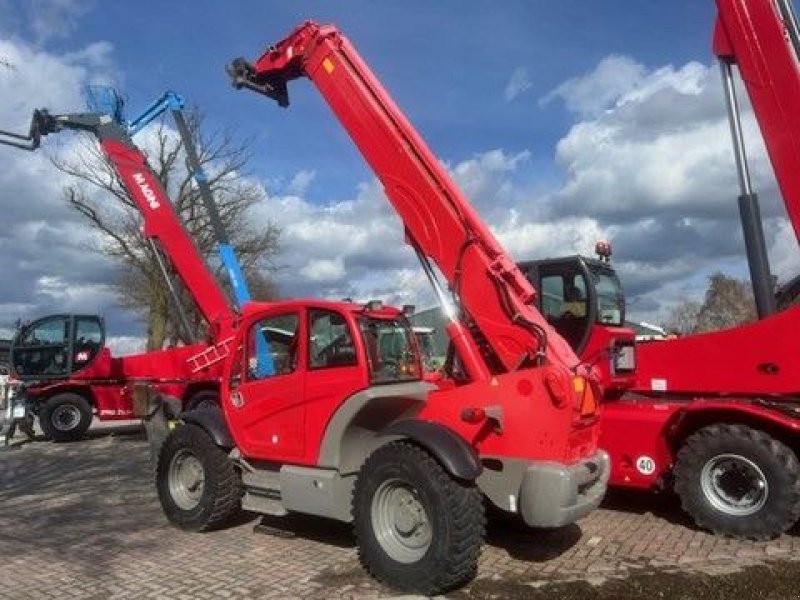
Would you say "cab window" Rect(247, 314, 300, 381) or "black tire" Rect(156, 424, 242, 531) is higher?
"cab window" Rect(247, 314, 300, 381)

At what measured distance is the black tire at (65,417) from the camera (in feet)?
50.1

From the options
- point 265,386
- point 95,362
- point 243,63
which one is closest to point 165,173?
point 95,362

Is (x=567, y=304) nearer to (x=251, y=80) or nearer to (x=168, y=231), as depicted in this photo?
(x=251, y=80)

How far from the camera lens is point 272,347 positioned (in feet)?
24.0

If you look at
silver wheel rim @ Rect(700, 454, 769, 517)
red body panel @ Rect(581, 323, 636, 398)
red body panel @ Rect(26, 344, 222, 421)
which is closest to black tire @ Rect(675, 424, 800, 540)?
silver wheel rim @ Rect(700, 454, 769, 517)

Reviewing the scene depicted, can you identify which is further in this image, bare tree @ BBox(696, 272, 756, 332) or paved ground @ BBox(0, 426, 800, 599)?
bare tree @ BBox(696, 272, 756, 332)

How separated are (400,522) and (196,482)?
8.31 ft

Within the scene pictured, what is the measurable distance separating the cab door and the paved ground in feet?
2.90

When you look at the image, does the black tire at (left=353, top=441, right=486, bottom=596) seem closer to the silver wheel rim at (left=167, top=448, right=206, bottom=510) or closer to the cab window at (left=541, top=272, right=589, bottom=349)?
the silver wheel rim at (left=167, top=448, right=206, bottom=510)

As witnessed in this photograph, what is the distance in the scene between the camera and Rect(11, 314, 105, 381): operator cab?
52.0 feet

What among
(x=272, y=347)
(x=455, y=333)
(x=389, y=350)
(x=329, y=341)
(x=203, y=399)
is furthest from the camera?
(x=203, y=399)

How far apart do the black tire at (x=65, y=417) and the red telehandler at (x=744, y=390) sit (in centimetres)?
1113

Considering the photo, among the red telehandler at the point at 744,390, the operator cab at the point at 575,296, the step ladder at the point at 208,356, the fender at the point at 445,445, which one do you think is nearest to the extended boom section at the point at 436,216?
the fender at the point at 445,445

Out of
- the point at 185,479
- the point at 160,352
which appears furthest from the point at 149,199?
the point at 185,479
